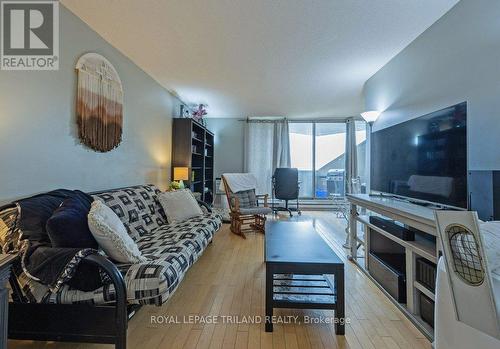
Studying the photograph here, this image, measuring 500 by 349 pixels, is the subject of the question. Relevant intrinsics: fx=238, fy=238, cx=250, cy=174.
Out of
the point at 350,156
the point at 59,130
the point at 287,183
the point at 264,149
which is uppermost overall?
the point at 264,149

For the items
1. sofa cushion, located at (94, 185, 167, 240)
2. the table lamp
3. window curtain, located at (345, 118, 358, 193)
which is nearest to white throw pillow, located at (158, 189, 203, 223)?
sofa cushion, located at (94, 185, 167, 240)

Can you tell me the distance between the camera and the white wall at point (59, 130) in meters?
1.56

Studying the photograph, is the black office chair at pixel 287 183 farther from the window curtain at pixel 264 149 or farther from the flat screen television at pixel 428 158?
the flat screen television at pixel 428 158

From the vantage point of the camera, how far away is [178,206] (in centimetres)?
282

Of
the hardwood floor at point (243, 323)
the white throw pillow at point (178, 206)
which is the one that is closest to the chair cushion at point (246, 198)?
the white throw pillow at point (178, 206)

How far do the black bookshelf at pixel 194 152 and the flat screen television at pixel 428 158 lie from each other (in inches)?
115

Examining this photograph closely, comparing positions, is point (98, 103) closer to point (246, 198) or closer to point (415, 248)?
point (246, 198)

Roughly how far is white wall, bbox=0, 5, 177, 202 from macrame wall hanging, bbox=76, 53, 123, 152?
0.06m

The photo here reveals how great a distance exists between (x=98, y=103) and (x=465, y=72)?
3.07 metres

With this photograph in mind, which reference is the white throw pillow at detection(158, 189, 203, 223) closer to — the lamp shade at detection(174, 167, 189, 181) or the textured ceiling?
the lamp shade at detection(174, 167, 189, 181)

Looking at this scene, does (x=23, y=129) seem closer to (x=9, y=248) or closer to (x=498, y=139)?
(x=9, y=248)

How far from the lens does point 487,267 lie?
2.80ft

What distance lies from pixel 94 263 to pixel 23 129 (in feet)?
3.73

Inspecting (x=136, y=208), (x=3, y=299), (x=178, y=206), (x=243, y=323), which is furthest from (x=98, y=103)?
(x=243, y=323)
